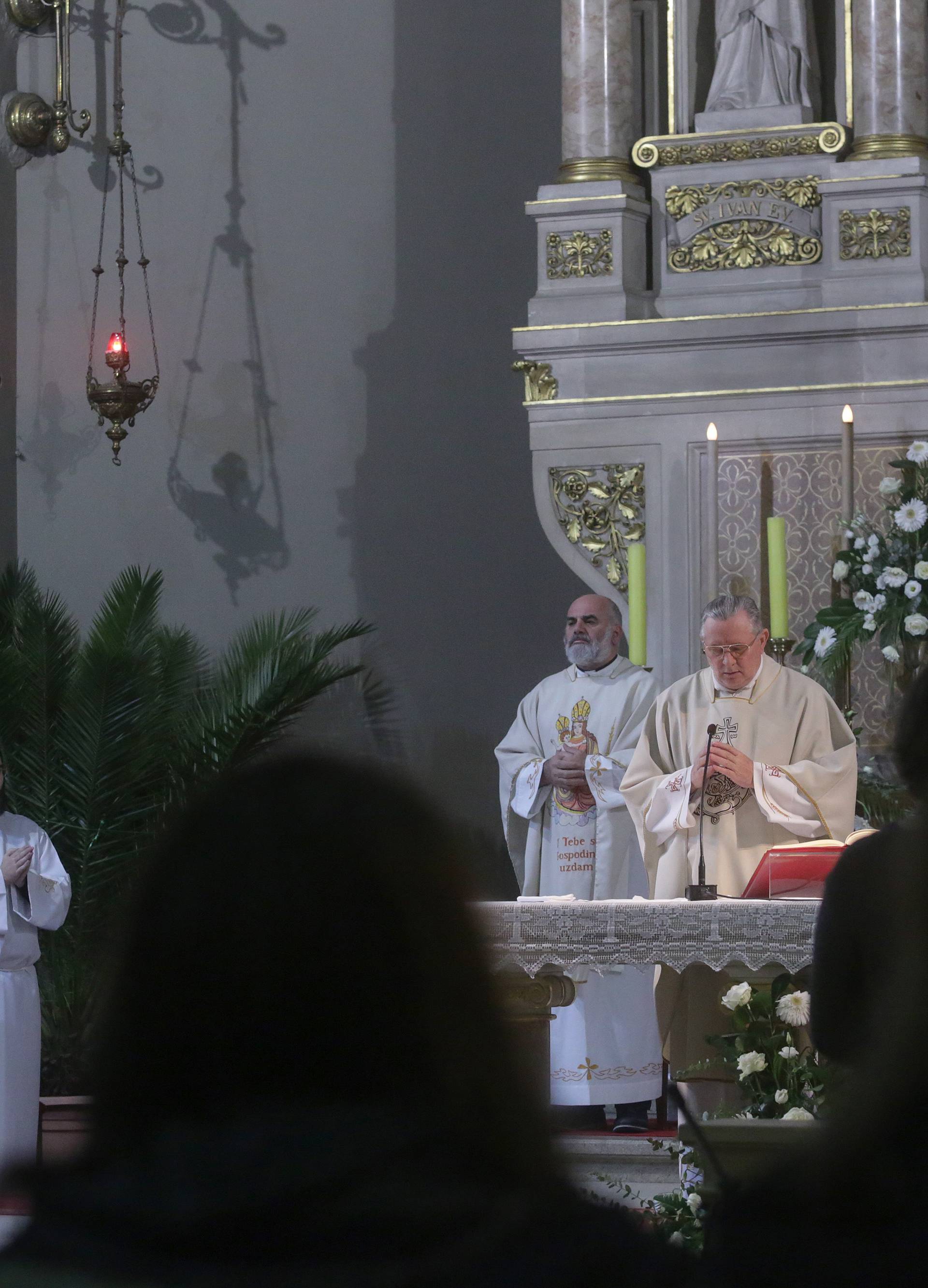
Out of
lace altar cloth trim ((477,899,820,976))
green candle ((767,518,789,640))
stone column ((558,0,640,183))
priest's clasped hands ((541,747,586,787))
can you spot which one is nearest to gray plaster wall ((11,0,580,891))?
stone column ((558,0,640,183))

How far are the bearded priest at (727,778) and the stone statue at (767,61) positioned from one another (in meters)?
2.42

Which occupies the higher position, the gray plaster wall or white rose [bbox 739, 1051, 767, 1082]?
the gray plaster wall

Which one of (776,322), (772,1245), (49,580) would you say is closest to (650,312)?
(776,322)

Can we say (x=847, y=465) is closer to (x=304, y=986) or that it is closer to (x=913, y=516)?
(x=913, y=516)

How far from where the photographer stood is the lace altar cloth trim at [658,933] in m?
5.04

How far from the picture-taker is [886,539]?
22.6 ft

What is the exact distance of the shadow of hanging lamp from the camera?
8.73 m

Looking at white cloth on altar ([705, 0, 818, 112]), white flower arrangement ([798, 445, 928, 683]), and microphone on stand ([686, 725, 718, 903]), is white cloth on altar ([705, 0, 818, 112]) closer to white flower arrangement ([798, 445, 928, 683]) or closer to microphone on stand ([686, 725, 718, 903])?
white flower arrangement ([798, 445, 928, 683])

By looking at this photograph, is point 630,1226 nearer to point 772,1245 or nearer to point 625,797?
point 772,1245

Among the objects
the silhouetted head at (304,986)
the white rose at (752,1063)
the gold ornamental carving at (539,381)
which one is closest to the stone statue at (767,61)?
the gold ornamental carving at (539,381)

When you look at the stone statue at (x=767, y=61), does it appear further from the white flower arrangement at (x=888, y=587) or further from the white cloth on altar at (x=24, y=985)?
the white cloth on altar at (x=24, y=985)

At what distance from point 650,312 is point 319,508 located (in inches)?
79.6

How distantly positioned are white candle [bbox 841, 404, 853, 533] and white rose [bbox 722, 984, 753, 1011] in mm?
2142

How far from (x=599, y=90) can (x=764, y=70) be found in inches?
25.0
